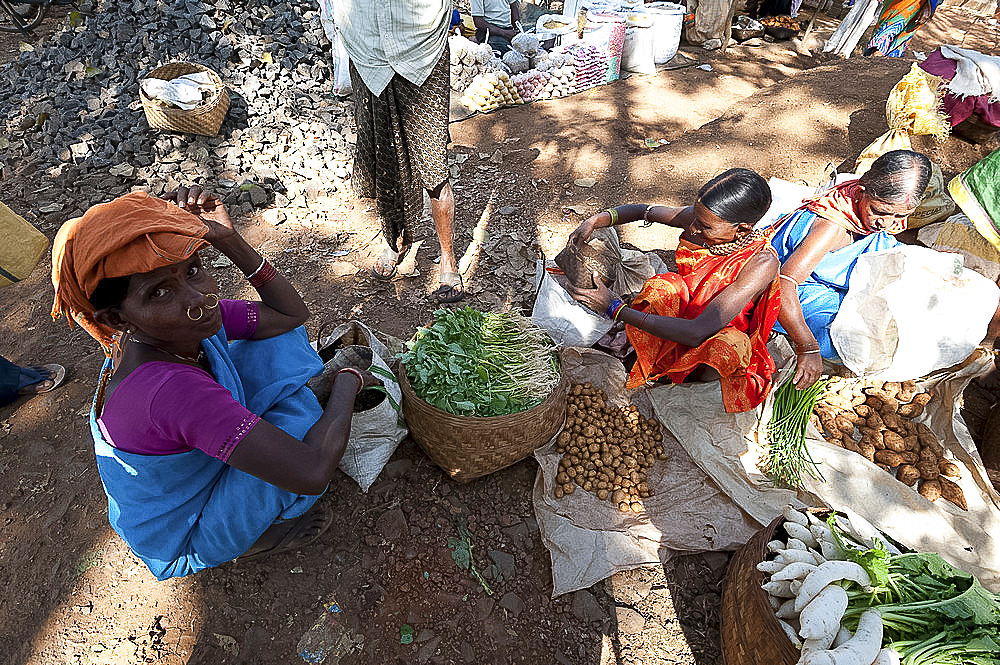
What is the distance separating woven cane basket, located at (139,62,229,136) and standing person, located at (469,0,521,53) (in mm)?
3361

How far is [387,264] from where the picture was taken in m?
3.64

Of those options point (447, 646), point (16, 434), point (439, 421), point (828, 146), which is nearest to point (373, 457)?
point (439, 421)

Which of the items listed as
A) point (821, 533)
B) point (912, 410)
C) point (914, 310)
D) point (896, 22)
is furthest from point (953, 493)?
point (896, 22)

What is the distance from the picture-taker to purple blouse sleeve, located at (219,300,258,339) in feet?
6.66

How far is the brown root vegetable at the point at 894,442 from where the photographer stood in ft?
8.73

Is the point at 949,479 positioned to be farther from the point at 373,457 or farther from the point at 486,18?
the point at 486,18

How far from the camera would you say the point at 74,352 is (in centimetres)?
320

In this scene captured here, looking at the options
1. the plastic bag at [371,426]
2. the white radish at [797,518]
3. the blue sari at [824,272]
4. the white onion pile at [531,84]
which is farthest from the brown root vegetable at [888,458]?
the white onion pile at [531,84]

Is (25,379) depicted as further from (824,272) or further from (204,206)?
(824,272)

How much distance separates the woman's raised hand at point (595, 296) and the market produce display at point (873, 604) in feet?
4.22

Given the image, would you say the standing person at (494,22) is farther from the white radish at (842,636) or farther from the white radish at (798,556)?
the white radish at (842,636)

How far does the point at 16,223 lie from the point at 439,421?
2.09 m

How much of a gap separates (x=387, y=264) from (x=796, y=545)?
2779 millimetres

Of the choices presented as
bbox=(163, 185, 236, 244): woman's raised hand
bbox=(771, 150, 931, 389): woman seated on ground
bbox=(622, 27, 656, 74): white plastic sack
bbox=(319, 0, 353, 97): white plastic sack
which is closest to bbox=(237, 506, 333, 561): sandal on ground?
bbox=(163, 185, 236, 244): woman's raised hand
